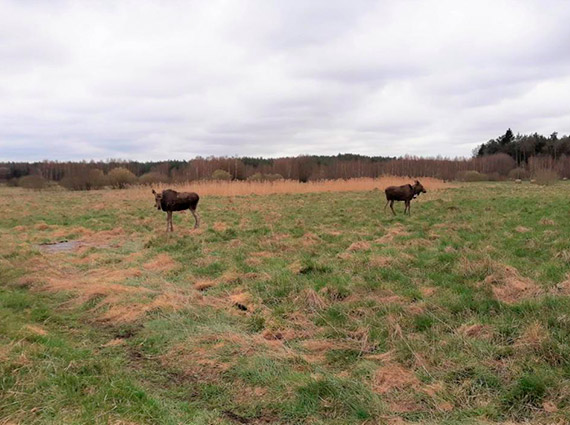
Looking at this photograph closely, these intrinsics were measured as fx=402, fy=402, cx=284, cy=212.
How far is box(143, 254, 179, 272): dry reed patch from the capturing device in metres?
9.45

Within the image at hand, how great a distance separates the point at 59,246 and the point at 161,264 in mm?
5309

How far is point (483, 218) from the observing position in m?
14.8

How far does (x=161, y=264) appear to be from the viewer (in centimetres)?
985

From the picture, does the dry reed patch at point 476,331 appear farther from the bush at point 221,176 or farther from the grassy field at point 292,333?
the bush at point 221,176

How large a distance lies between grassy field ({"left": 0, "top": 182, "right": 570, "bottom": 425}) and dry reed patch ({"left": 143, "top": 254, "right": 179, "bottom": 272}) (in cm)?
7

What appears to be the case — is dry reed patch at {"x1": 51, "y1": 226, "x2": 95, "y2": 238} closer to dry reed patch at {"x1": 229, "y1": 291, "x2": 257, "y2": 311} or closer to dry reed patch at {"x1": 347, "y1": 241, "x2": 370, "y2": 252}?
dry reed patch at {"x1": 347, "y1": 241, "x2": 370, "y2": 252}

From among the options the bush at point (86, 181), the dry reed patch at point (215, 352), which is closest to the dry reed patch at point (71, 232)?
the dry reed patch at point (215, 352)

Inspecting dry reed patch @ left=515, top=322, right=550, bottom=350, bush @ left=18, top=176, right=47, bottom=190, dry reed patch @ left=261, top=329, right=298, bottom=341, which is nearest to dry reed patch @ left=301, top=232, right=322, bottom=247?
dry reed patch @ left=261, top=329, right=298, bottom=341

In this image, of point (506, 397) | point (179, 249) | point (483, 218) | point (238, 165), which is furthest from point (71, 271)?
point (238, 165)

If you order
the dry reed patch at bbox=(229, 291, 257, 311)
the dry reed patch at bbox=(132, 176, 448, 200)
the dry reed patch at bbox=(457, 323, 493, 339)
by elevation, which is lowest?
the dry reed patch at bbox=(229, 291, 257, 311)

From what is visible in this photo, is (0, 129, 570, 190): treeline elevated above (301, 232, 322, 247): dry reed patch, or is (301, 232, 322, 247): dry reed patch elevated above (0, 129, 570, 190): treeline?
(0, 129, 570, 190): treeline

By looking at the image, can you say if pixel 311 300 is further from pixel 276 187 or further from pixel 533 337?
pixel 276 187

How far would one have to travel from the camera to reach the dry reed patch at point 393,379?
418 centimetres

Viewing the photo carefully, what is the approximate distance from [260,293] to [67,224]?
46.8 ft
